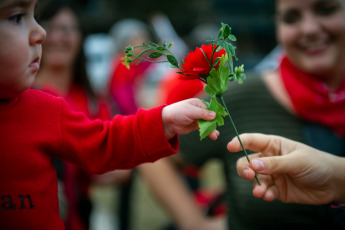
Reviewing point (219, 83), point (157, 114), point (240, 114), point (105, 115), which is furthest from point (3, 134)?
point (105, 115)

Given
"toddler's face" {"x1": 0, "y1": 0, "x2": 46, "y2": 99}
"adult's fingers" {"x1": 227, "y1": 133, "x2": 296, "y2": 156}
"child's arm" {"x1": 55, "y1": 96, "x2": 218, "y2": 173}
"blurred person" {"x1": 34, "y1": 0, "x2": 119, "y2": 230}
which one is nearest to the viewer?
"toddler's face" {"x1": 0, "y1": 0, "x2": 46, "y2": 99}

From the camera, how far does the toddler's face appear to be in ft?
2.30

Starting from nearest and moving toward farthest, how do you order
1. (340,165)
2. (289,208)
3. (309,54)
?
(340,165), (289,208), (309,54)

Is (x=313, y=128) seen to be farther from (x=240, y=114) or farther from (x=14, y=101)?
(x=14, y=101)

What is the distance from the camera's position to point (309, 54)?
1.46 metres

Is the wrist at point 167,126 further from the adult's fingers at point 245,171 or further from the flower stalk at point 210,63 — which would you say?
the adult's fingers at point 245,171

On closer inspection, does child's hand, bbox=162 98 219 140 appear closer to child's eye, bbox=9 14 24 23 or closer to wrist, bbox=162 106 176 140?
wrist, bbox=162 106 176 140

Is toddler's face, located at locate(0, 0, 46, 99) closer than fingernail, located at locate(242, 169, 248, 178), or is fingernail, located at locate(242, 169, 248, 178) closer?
toddler's face, located at locate(0, 0, 46, 99)

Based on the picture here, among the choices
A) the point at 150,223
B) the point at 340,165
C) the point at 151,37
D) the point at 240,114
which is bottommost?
the point at 150,223

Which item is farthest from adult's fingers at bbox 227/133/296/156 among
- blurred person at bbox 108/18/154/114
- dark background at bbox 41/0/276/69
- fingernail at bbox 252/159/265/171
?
dark background at bbox 41/0/276/69

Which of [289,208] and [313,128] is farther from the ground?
[313,128]

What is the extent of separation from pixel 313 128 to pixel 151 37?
322cm

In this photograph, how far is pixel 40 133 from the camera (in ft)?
2.56

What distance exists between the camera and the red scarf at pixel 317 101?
138 centimetres
